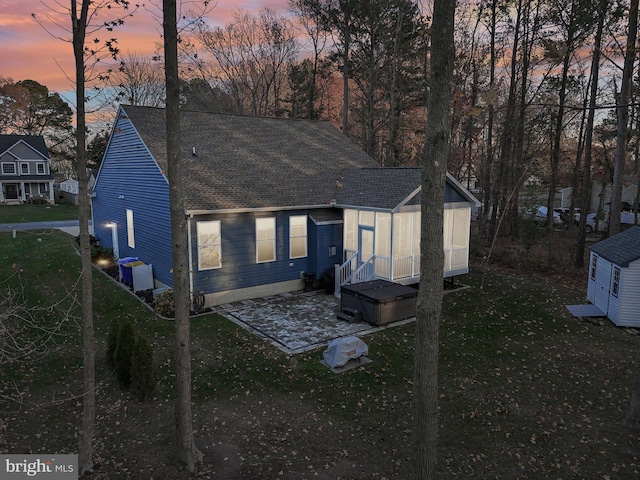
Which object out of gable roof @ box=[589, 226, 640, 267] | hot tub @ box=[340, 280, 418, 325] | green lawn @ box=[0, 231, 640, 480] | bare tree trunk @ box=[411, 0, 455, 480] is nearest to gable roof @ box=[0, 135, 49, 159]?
green lawn @ box=[0, 231, 640, 480]

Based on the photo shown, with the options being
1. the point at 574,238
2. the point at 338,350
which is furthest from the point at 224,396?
the point at 574,238

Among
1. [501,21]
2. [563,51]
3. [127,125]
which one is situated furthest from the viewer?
[501,21]

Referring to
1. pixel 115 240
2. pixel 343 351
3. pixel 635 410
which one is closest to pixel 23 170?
pixel 115 240

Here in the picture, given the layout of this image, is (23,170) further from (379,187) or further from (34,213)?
(379,187)

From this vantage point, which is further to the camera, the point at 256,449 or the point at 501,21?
the point at 501,21

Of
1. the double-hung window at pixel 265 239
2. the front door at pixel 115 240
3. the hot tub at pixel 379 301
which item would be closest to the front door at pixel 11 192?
the front door at pixel 115 240

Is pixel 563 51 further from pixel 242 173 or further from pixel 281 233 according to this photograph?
pixel 242 173
